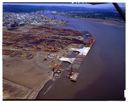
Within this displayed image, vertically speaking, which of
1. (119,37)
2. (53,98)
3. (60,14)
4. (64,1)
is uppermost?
(64,1)

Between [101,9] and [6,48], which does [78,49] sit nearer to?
[101,9]

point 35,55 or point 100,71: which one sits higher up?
point 35,55

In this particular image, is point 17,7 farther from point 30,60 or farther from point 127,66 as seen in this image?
point 127,66

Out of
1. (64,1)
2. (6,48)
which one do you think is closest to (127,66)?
(64,1)

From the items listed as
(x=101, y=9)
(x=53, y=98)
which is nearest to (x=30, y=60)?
(x=53, y=98)

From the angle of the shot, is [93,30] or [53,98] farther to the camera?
[93,30]

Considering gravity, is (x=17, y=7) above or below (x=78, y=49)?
above
